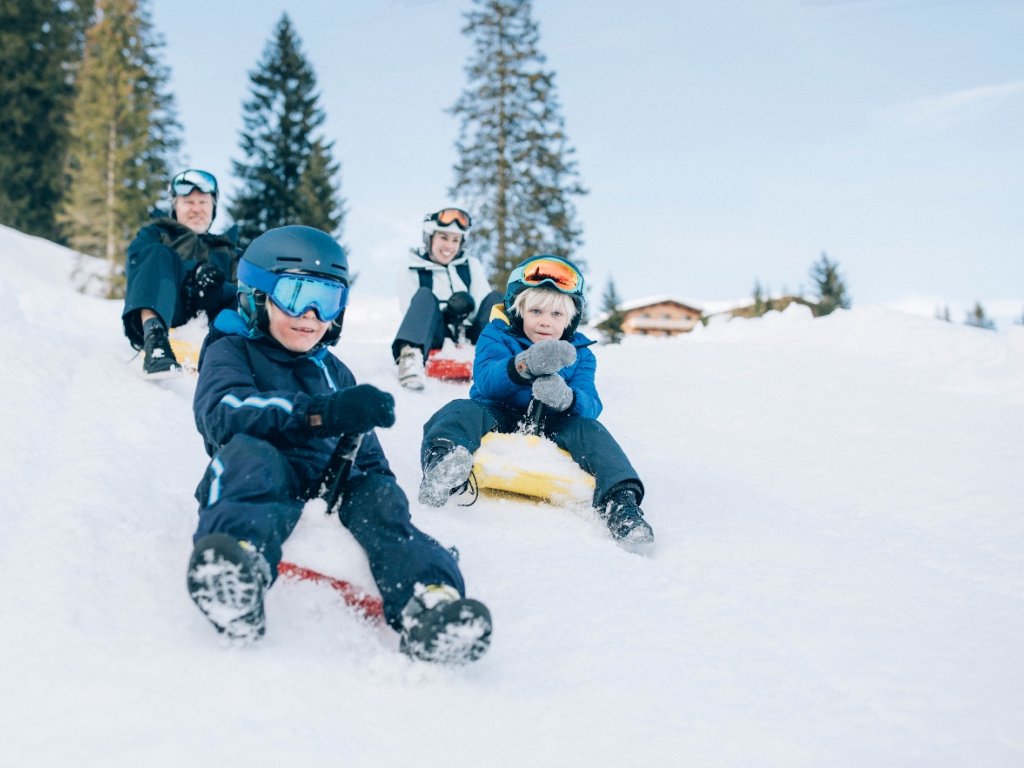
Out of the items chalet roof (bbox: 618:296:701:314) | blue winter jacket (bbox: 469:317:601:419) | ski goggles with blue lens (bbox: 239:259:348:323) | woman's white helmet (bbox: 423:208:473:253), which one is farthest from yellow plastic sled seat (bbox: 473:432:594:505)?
chalet roof (bbox: 618:296:701:314)

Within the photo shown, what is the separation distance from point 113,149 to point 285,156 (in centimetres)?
565

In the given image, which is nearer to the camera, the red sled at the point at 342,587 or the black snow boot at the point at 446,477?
the red sled at the point at 342,587

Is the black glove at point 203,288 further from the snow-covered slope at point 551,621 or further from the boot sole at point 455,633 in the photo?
the boot sole at point 455,633

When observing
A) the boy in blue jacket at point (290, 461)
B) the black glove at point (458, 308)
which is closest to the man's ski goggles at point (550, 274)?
the boy in blue jacket at point (290, 461)

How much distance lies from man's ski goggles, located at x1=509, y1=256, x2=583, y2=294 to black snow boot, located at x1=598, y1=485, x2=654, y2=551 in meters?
1.16

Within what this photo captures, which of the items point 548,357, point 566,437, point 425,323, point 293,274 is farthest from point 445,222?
point 293,274

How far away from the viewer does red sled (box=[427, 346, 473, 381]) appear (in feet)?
18.8

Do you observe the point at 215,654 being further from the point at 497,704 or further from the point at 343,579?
the point at 497,704

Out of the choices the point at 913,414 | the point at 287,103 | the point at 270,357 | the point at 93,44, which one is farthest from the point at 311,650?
the point at 93,44

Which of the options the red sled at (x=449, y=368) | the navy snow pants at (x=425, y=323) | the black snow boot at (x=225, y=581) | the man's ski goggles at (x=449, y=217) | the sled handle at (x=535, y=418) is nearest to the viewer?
the black snow boot at (x=225, y=581)

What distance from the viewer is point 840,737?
1.63 meters

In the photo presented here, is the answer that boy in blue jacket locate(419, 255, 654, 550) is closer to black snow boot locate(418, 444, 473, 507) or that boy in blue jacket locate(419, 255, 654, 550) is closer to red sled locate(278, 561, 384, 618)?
black snow boot locate(418, 444, 473, 507)

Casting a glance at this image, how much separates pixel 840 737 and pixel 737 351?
5.36 metres

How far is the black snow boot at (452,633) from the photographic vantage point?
5.49 feet
